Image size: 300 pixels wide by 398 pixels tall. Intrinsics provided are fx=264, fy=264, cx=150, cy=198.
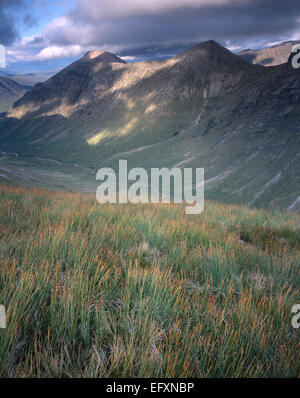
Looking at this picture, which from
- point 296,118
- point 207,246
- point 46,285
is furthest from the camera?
point 296,118

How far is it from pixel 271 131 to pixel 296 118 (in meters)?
12.0

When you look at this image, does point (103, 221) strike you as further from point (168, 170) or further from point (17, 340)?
point (168, 170)

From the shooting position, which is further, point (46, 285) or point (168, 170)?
point (168, 170)

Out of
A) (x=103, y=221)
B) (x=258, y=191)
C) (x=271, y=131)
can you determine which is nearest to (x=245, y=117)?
(x=271, y=131)

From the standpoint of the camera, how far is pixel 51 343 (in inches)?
90.5

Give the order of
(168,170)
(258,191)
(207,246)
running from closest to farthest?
1. (207,246)
2. (258,191)
3. (168,170)

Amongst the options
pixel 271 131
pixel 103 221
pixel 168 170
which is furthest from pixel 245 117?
pixel 103 221

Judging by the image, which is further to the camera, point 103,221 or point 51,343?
point 103,221

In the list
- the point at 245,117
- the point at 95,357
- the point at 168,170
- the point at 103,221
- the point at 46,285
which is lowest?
the point at 95,357

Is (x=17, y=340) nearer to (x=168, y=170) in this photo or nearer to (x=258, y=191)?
(x=258, y=191)
